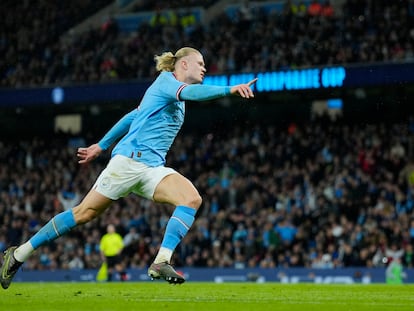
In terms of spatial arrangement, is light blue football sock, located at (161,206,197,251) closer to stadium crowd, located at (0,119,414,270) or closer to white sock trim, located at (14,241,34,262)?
white sock trim, located at (14,241,34,262)

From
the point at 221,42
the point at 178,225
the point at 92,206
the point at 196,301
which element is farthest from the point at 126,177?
the point at 221,42

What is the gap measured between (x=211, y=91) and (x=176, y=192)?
3.91ft

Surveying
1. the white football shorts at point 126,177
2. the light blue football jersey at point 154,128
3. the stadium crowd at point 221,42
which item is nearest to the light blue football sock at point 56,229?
the white football shorts at point 126,177

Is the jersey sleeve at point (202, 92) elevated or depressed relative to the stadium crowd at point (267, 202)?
elevated

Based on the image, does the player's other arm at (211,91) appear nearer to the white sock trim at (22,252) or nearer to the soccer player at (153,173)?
the soccer player at (153,173)

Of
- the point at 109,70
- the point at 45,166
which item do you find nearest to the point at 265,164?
the point at 109,70

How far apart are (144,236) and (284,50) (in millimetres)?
6476

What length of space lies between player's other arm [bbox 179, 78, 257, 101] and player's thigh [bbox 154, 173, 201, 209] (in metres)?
0.86

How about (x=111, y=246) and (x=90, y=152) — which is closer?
(x=90, y=152)

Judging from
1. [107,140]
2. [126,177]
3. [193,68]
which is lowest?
[126,177]

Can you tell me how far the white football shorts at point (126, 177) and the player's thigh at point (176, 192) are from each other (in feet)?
0.26

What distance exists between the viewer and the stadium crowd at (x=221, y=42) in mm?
24234

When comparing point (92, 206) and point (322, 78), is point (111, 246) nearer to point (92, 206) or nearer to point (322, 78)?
point (322, 78)

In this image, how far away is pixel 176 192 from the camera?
8805mm
